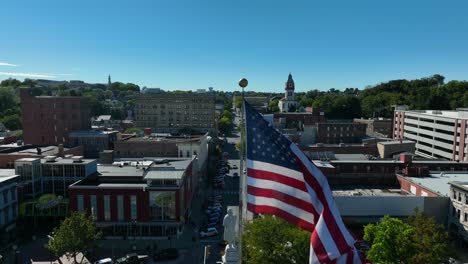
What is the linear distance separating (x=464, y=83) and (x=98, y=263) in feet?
464

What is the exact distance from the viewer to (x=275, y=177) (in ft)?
46.0

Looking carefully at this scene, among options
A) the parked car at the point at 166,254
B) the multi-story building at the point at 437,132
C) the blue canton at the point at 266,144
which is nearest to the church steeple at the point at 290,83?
the multi-story building at the point at 437,132

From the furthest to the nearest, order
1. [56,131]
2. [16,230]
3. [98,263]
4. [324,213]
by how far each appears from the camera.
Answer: [56,131], [16,230], [98,263], [324,213]

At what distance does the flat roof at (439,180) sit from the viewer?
4793cm

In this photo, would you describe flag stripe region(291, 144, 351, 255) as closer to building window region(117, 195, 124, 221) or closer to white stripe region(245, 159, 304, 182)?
white stripe region(245, 159, 304, 182)

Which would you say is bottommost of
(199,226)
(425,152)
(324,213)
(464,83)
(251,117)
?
(199,226)

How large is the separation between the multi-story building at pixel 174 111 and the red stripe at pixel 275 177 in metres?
117

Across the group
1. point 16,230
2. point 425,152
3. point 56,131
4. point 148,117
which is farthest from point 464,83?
point 16,230

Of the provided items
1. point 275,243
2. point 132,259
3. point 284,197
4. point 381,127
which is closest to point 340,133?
point 381,127

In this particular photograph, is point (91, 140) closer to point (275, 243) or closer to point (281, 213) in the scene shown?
point (275, 243)

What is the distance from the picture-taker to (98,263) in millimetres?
39219

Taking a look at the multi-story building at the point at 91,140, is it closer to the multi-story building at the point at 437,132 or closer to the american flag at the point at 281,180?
the multi-story building at the point at 437,132

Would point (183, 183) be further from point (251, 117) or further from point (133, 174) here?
point (251, 117)

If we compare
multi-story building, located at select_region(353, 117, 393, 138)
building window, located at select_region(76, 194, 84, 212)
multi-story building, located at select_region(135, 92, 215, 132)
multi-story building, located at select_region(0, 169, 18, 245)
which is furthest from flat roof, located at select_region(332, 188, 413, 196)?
multi-story building, located at select_region(135, 92, 215, 132)
